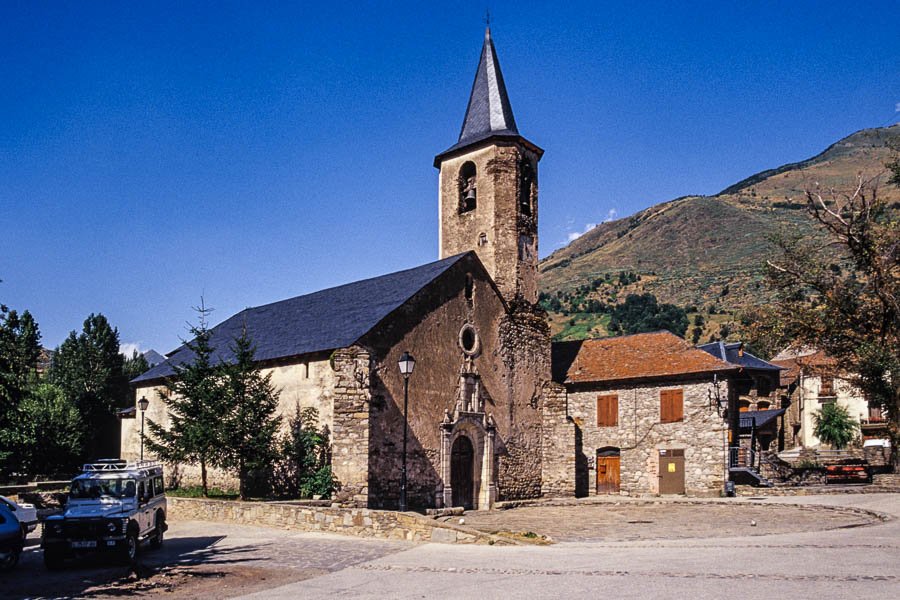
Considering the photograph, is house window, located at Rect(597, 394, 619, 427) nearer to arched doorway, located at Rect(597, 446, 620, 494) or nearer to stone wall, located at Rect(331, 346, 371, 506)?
arched doorway, located at Rect(597, 446, 620, 494)

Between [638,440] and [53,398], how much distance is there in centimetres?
3178

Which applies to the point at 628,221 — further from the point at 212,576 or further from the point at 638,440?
the point at 212,576

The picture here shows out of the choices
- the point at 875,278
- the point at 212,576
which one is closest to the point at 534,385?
the point at 875,278

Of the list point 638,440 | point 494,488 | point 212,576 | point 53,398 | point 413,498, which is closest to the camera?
point 212,576

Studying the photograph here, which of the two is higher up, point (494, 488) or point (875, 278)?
point (875, 278)

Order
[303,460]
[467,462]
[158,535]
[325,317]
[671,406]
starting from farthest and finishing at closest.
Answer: [671,406], [325,317], [467,462], [303,460], [158,535]

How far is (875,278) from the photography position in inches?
1094

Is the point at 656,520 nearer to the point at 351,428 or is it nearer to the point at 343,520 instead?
the point at 343,520

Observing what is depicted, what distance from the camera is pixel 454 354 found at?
25.8 metres

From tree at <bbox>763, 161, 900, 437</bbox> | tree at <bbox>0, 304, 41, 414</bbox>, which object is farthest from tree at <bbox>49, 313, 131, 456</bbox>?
tree at <bbox>763, 161, 900, 437</bbox>

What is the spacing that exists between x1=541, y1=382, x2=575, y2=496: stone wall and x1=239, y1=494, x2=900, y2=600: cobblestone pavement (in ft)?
45.7

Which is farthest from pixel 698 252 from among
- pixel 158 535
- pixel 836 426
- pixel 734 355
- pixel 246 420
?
pixel 158 535

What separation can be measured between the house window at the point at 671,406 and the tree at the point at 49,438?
30.6 metres

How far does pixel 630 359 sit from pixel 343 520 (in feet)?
58.0
